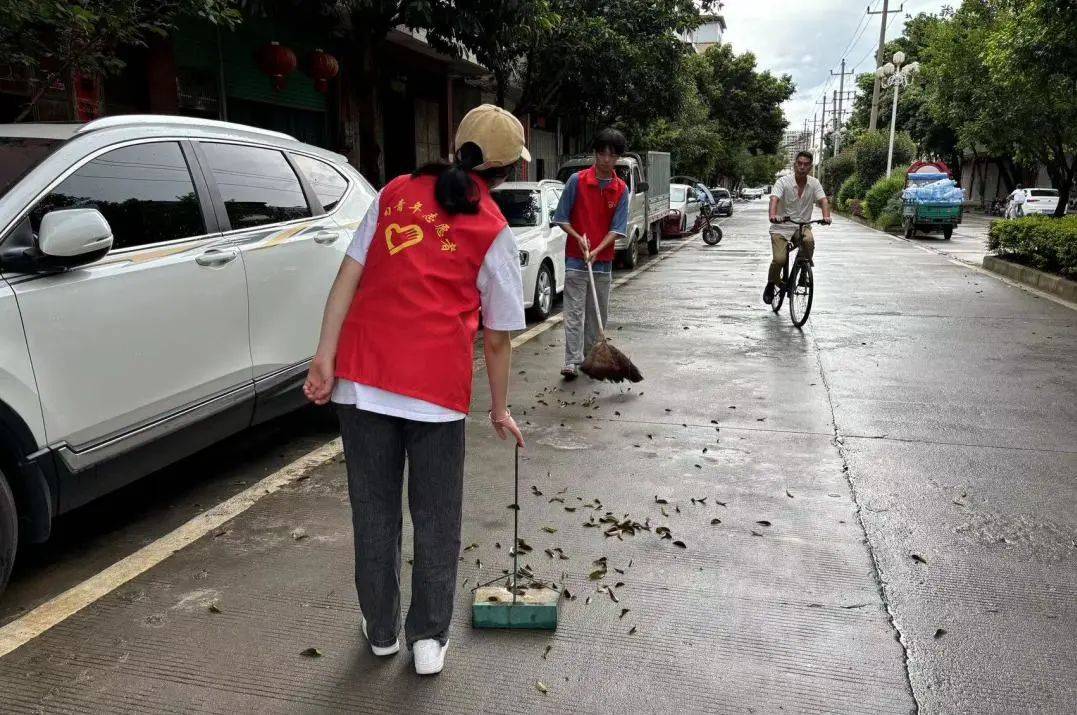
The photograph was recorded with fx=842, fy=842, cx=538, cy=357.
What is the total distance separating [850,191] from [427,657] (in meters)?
41.5

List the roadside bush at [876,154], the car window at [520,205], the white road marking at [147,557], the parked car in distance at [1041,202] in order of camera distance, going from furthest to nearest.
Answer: the roadside bush at [876,154] < the parked car in distance at [1041,202] < the car window at [520,205] < the white road marking at [147,557]

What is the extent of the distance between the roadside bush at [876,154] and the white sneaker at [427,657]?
122 ft

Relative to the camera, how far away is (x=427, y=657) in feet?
8.82

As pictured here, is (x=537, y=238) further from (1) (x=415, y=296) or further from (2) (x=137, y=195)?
(1) (x=415, y=296)

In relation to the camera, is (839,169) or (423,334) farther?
(839,169)

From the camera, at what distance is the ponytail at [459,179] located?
7.68 feet

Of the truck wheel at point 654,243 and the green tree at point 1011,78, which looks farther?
the truck wheel at point 654,243

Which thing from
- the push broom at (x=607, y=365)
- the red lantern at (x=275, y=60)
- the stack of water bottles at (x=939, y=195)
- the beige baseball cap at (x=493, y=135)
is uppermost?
the red lantern at (x=275, y=60)

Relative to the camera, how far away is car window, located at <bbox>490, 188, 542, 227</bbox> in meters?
9.85

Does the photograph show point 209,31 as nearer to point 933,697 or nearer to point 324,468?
point 324,468

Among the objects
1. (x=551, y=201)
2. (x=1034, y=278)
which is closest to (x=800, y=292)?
(x=551, y=201)

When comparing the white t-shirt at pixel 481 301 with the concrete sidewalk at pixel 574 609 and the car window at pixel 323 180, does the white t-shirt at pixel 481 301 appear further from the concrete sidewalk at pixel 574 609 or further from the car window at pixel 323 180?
the car window at pixel 323 180

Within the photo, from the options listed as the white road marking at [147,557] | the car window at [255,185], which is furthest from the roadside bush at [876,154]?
the white road marking at [147,557]

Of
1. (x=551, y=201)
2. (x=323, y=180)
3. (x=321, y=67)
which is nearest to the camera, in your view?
(x=323, y=180)
